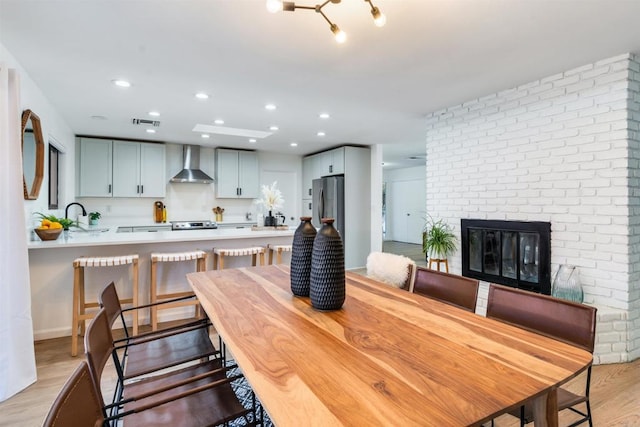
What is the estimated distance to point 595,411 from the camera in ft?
6.51

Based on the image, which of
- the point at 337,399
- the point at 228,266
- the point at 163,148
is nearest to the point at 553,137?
the point at 337,399

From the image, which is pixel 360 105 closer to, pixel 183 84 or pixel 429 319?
pixel 183 84

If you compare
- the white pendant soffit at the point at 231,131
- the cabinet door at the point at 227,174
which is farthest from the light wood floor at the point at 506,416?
the cabinet door at the point at 227,174

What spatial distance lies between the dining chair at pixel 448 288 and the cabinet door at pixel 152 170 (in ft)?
17.1

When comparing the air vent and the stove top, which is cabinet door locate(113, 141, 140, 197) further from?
the air vent

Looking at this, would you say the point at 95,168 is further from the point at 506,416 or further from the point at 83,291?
the point at 506,416

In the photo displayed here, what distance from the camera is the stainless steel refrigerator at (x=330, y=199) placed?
595 centimetres

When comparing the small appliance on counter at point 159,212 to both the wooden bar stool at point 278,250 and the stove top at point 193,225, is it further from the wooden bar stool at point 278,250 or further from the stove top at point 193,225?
the wooden bar stool at point 278,250

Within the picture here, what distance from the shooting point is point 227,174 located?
6328 millimetres

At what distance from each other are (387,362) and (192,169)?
5867 mm

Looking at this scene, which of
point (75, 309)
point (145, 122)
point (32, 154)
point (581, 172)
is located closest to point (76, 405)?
point (75, 309)

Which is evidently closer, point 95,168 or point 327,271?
point 327,271

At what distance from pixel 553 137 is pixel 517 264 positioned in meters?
1.22

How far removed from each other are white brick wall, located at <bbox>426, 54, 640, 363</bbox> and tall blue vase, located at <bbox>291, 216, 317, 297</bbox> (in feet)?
8.15
